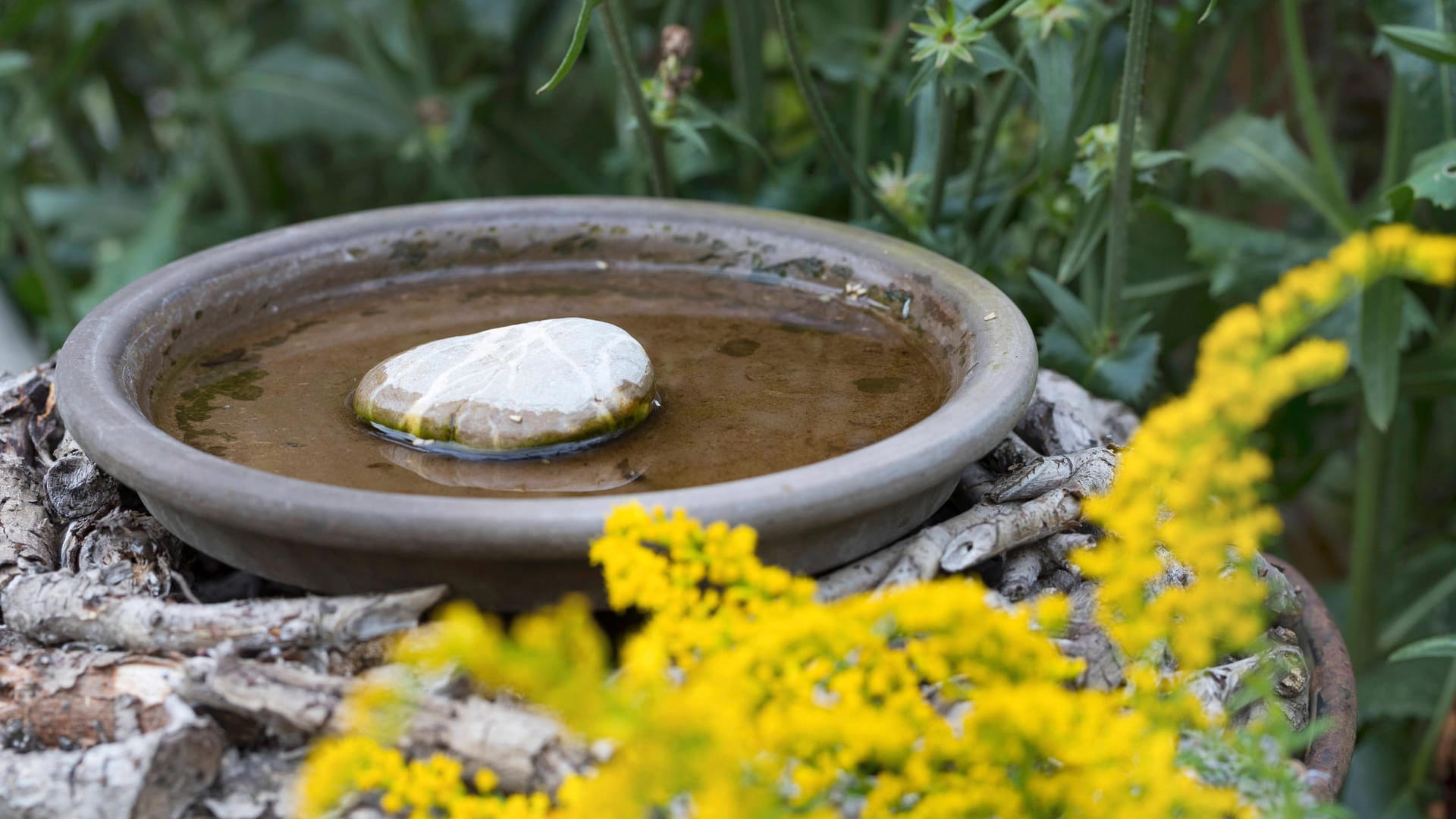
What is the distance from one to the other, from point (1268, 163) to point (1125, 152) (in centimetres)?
74

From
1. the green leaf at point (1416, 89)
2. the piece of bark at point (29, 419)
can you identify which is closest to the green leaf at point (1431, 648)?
the green leaf at point (1416, 89)

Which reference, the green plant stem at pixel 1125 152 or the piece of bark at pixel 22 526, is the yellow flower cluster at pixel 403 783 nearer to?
the piece of bark at pixel 22 526

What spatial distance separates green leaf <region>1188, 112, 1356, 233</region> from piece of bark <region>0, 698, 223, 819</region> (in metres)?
2.06

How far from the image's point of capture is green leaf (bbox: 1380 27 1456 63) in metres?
1.79

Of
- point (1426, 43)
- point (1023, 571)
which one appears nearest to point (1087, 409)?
point (1023, 571)

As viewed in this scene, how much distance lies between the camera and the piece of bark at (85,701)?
1.21 meters

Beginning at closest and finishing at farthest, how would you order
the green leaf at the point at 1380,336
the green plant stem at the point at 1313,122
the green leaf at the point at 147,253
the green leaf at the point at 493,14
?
the green leaf at the point at 1380,336 < the green plant stem at the point at 1313,122 < the green leaf at the point at 147,253 < the green leaf at the point at 493,14

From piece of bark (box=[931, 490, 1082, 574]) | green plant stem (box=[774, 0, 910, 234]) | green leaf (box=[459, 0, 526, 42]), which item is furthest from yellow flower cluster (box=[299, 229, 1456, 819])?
green leaf (box=[459, 0, 526, 42])

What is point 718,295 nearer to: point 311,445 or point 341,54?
point 311,445

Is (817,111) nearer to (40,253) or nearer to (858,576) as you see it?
(858,576)

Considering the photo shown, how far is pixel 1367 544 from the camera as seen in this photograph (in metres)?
2.47

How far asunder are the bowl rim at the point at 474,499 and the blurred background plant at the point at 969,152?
62 cm

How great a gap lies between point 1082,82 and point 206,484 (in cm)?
155

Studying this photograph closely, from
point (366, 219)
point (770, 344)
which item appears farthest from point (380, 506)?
point (366, 219)
